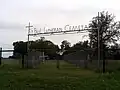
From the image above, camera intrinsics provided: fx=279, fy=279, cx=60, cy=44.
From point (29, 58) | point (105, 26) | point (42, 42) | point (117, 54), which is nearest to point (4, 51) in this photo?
point (29, 58)

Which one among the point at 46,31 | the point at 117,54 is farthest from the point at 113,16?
the point at 117,54

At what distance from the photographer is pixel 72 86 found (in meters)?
10.5

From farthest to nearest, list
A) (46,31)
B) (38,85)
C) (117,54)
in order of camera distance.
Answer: (46,31), (117,54), (38,85)

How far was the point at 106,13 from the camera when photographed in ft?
163

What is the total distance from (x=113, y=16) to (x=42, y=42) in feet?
135

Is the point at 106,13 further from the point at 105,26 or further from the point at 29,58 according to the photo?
the point at 29,58

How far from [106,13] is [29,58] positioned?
26.4 meters

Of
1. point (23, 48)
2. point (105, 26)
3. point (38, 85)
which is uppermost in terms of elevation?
point (105, 26)

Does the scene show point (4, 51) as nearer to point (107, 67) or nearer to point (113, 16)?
point (107, 67)

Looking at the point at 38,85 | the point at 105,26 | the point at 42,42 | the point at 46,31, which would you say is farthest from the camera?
the point at 42,42

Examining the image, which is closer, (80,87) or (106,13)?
(80,87)

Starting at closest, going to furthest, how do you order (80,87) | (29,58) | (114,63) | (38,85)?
(80,87) → (38,85) → (114,63) → (29,58)

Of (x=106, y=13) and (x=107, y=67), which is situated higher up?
(x=106, y=13)

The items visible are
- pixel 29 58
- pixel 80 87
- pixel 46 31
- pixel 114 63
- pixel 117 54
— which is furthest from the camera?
pixel 46 31
